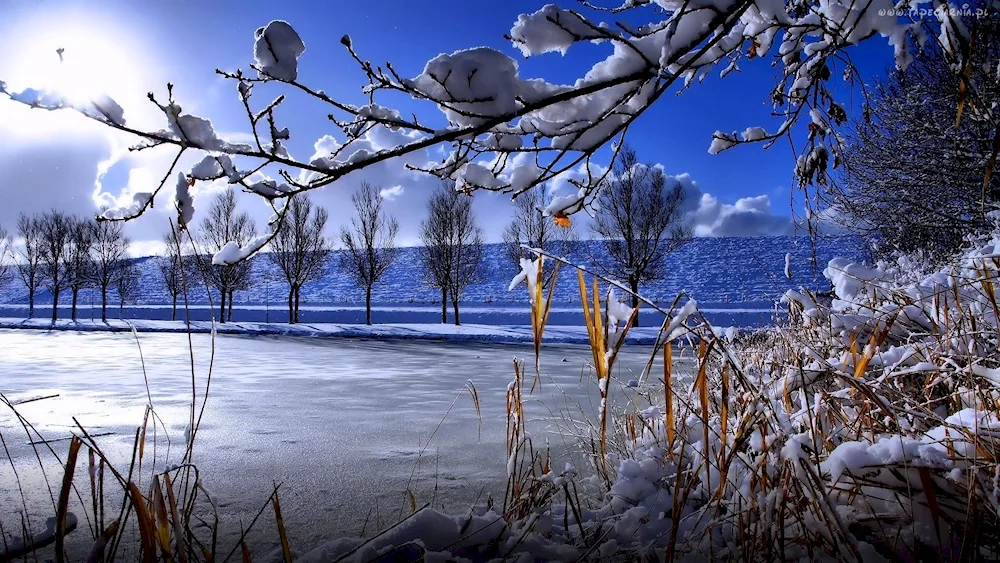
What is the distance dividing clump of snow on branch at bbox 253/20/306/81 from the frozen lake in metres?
1.67

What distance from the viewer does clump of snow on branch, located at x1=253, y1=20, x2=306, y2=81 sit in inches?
49.7

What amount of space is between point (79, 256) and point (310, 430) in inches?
1329

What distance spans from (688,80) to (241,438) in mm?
3658

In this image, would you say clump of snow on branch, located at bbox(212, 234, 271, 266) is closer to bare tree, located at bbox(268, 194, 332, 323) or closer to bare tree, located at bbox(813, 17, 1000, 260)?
bare tree, located at bbox(813, 17, 1000, 260)

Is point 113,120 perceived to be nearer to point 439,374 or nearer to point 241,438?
point 241,438

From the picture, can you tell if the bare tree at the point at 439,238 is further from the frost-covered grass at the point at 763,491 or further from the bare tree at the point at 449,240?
the frost-covered grass at the point at 763,491

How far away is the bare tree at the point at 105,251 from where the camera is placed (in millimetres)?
29609

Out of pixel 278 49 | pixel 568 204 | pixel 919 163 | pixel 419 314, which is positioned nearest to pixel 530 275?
pixel 568 204

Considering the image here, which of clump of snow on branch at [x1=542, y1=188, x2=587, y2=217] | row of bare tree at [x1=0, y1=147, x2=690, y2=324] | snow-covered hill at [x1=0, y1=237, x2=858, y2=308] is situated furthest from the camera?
snow-covered hill at [x1=0, y1=237, x2=858, y2=308]

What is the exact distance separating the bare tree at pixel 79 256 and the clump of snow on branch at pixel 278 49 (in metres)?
36.0

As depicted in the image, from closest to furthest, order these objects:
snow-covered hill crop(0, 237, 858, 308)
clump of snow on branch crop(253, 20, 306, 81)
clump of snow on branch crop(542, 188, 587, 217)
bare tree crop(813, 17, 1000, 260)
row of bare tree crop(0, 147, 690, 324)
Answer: clump of snow on branch crop(253, 20, 306, 81)
clump of snow on branch crop(542, 188, 587, 217)
bare tree crop(813, 17, 1000, 260)
row of bare tree crop(0, 147, 690, 324)
snow-covered hill crop(0, 237, 858, 308)

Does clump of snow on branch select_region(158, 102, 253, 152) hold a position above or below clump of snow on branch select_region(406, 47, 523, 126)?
below

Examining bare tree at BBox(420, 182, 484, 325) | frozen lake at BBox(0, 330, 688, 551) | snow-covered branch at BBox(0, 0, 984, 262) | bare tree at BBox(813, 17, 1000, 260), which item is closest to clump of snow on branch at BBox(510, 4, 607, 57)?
snow-covered branch at BBox(0, 0, 984, 262)

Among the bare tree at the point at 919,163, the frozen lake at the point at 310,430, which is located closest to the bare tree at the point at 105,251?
the frozen lake at the point at 310,430
